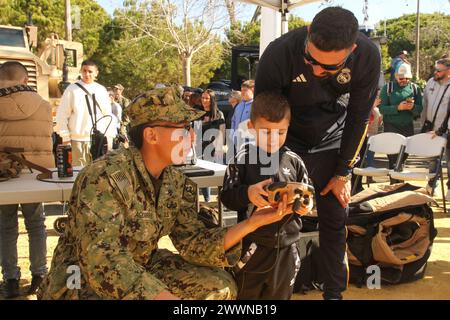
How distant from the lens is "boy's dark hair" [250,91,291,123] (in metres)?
2.57

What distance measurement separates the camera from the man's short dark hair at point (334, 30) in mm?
2293

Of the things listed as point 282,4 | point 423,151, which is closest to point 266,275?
point 282,4

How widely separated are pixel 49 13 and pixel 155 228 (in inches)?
1217

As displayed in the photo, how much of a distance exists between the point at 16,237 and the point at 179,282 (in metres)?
1.93

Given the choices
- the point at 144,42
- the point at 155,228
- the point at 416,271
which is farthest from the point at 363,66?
the point at 144,42

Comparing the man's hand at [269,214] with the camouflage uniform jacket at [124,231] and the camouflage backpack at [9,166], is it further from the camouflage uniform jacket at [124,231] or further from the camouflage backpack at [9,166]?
the camouflage backpack at [9,166]

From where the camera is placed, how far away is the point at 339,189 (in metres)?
2.81

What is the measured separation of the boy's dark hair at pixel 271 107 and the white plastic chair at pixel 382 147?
4.05 metres

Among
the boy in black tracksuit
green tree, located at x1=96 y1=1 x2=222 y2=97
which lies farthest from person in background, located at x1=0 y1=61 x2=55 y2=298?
green tree, located at x1=96 y1=1 x2=222 y2=97

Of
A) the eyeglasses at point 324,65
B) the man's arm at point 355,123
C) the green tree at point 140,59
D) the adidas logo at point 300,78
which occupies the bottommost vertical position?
the man's arm at point 355,123

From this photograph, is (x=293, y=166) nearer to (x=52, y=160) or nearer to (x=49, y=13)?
(x=52, y=160)

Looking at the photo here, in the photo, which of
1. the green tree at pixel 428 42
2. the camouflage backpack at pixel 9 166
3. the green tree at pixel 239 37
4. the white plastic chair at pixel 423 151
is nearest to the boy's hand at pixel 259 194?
the camouflage backpack at pixel 9 166

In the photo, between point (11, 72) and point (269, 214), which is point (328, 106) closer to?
point (269, 214)

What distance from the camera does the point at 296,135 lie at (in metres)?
2.88
